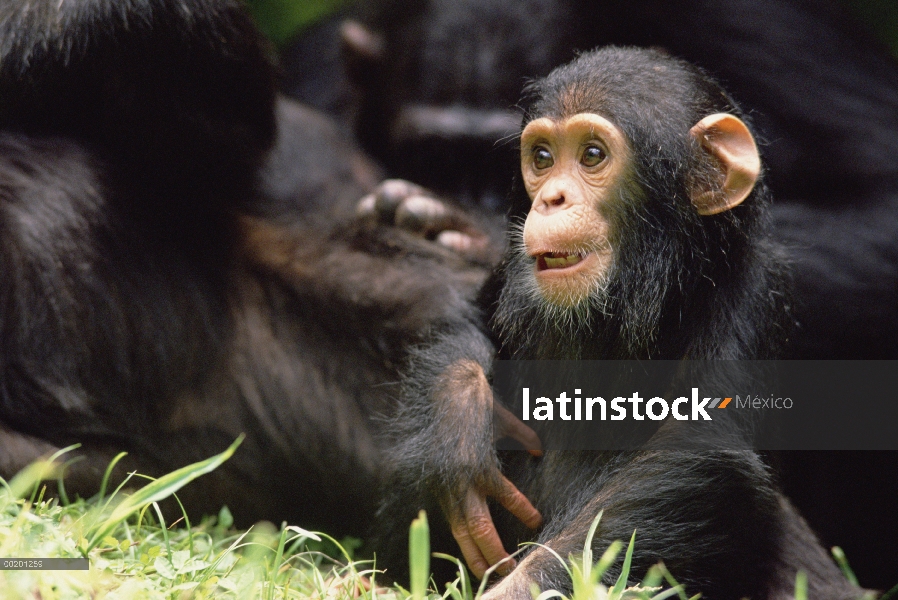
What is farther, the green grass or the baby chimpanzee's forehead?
the baby chimpanzee's forehead

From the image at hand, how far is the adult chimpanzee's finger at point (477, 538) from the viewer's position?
1.97 m

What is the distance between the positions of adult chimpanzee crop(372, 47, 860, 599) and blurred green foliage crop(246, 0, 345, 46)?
3.30m

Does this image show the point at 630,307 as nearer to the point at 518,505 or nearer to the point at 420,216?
the point at 518,505

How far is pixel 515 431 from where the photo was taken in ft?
7.25

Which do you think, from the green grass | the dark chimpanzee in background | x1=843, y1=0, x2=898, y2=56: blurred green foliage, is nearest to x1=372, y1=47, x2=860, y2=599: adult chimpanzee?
the green grass

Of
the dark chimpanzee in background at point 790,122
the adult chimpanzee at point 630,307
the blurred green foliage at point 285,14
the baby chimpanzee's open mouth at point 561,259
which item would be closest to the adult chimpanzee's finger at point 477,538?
the adult chimpanzee at point 630,307

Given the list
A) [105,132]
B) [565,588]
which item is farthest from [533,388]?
[105,132]

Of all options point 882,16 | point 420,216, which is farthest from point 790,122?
point 882,16

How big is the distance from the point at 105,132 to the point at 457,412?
3.76ft

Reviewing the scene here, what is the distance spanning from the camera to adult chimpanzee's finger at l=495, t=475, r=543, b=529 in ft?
6.70

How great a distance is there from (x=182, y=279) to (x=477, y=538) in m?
1.04

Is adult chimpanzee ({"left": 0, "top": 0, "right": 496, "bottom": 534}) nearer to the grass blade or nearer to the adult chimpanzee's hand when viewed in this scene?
the adult chimpanzee's hand

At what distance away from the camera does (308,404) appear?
261 centimetres

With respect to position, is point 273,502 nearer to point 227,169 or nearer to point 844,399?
point 227,169
